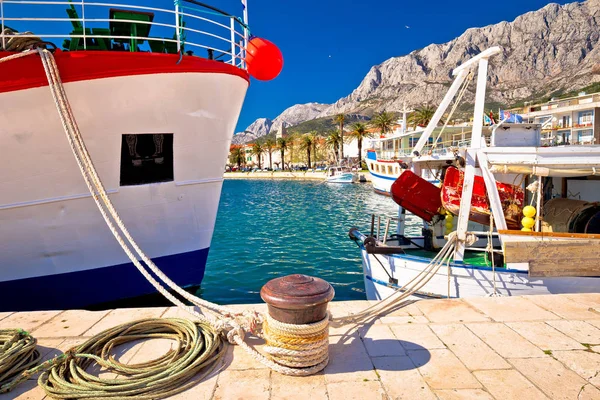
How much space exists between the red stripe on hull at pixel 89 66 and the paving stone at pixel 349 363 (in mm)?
5165

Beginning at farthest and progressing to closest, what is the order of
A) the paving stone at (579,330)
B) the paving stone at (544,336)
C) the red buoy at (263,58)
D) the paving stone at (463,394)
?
the red buoy at (263,58) < the paving stone at (579,330) < the paving stone at (544,336) < the paving stone at (463,394)

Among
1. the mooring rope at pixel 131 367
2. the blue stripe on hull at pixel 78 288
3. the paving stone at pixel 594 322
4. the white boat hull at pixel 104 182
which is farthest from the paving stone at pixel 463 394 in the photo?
the blue stripe on hull at pixel 78 288

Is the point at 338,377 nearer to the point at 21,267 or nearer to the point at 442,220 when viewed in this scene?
the point at 21,267

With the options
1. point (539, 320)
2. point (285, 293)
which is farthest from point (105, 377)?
point (539, 320)

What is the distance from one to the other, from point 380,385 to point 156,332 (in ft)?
8.05

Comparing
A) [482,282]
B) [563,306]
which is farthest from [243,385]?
[482,282]

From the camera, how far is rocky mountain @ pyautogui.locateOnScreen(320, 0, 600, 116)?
417 feet

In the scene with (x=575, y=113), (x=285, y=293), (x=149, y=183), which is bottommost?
(x=285, y=293)

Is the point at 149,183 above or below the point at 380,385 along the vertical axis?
above

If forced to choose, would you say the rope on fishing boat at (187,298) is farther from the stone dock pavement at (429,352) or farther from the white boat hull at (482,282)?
the white boat hull at (482,282)

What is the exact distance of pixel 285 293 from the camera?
10.8ft

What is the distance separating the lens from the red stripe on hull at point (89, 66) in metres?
5.54

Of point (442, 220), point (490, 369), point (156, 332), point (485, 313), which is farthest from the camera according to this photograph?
point (442, 220)

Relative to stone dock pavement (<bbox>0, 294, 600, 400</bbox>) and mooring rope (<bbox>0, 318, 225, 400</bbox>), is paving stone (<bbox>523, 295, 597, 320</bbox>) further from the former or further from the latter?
mooring rope (<bbox>0, 318, 225, 400</bbox>)
